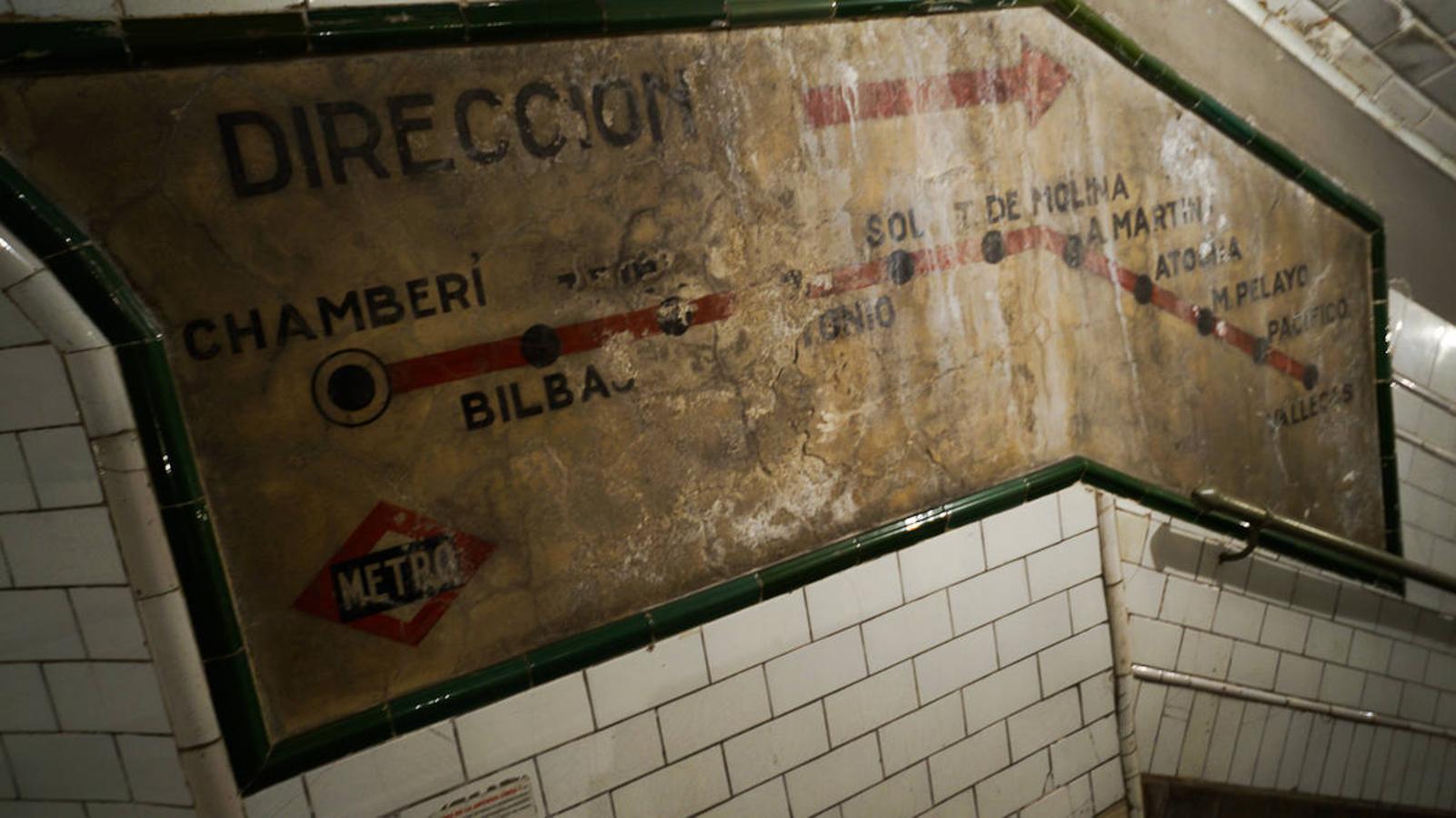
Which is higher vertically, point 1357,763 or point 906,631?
point 906,631

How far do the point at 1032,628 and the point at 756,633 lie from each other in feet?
3.09

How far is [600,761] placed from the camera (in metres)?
2.18

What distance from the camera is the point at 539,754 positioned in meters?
2.11

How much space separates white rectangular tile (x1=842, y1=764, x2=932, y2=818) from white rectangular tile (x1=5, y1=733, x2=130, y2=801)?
1.70 meters

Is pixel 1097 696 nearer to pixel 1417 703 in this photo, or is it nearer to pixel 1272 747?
pixel 1272 747

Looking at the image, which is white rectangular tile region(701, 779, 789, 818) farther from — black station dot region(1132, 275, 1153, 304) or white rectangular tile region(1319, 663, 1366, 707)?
white rectangular tile region(1319, 663, 1366, 707)

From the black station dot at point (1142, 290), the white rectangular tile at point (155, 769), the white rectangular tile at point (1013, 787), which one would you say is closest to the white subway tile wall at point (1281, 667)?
the white rectangular tile at point (1013, 787)

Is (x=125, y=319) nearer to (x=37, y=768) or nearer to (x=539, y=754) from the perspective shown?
(x=37, y=768)

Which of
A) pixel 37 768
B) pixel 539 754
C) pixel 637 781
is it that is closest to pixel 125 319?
pixel 37 768

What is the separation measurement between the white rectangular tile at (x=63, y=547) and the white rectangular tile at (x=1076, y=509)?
7.82 ft

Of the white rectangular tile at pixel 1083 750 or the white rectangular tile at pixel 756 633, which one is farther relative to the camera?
the white rectangular tile at pixel 1083 750

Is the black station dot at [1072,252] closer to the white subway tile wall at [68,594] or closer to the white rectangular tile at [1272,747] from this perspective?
the white rectangular tile at [1272,747]

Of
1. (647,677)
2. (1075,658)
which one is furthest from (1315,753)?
(647,677)

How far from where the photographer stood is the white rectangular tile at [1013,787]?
107 inches
